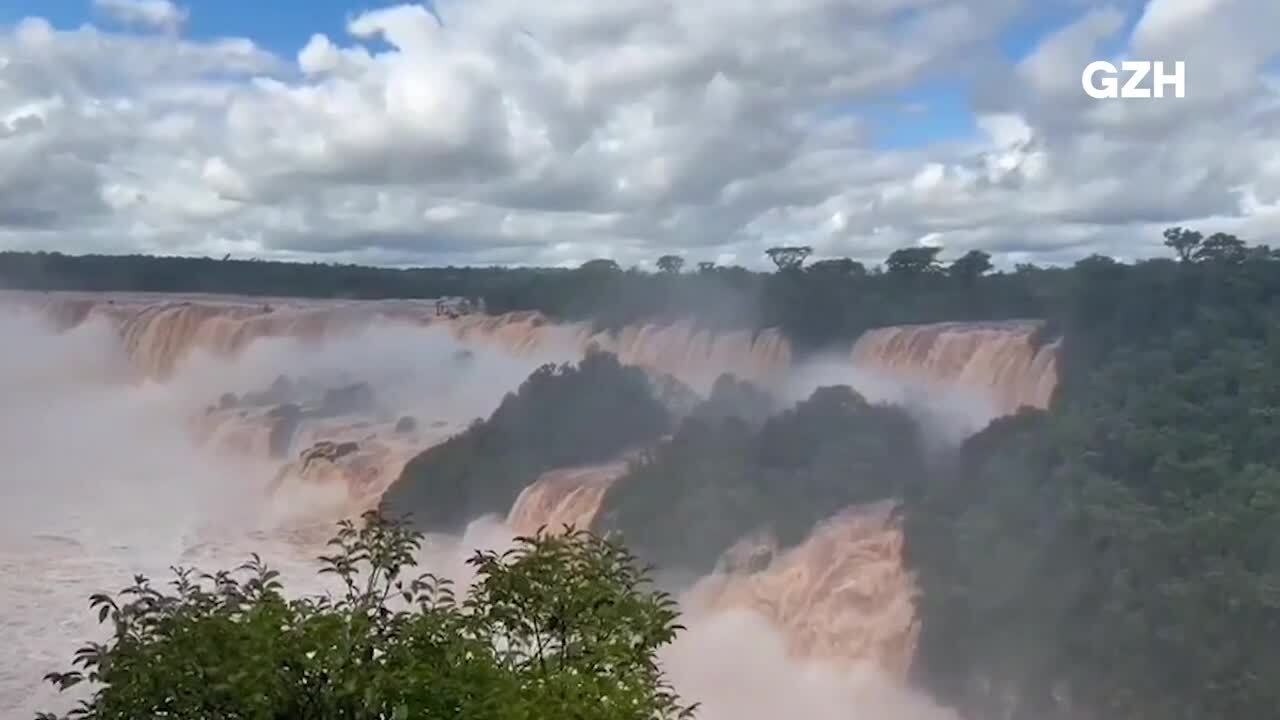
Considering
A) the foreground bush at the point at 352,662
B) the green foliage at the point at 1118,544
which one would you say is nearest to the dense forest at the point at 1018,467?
the green foliage at the point at 1118,544

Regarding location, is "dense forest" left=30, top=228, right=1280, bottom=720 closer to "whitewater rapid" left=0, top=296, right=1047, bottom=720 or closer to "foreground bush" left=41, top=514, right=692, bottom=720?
"whitewater rapid" left=0, top=296, right=1047, bottom=720

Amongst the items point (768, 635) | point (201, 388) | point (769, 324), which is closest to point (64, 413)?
point (201, 388)

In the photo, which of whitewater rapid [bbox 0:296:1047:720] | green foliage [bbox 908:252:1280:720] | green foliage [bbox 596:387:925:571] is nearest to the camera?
green foliage [bbox 908:252:1280:720]

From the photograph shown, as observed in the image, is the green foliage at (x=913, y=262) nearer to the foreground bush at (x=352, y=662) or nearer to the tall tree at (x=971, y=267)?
the tall tree at (x=971, y=267)

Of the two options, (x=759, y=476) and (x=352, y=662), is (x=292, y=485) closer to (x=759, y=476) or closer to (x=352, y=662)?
(x=759, y=476)

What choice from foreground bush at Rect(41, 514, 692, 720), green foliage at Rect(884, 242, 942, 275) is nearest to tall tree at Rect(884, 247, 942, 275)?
green foliage at Rect(884, 242, 942, 275)
